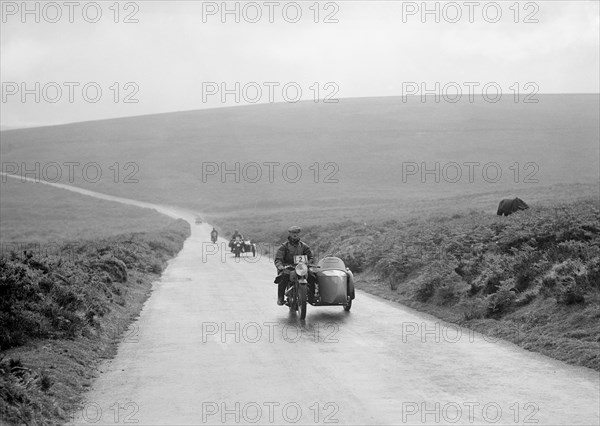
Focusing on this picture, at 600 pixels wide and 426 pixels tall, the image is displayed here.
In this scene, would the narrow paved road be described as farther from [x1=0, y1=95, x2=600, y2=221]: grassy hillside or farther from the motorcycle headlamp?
[x1=0, y1=95, x2=600, y2=221]: grassy hillside

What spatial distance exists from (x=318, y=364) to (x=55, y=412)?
403 centimetres

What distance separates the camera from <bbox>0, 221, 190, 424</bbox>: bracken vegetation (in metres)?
8.84

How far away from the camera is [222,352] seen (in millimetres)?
12531

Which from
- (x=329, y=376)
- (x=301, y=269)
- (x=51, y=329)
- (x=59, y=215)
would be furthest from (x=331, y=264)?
(x=59, y=215)

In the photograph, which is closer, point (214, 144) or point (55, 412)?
point (55, 412)

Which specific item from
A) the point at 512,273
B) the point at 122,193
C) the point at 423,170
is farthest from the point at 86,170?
the point at 512,273

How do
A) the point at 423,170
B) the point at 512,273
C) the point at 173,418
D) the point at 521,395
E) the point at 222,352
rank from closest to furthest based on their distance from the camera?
the point at 173,418, the point at 521,395, the point at 222,352, the point at 512,273, the point at 423,170

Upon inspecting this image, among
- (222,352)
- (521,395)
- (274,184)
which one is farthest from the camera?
(274,184)

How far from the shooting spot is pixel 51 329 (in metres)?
13.2

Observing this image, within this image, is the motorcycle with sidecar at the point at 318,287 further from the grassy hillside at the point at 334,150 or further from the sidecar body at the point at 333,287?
the grassy hillside at the point at 334,150

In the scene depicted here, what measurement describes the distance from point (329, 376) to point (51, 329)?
18.6 ft

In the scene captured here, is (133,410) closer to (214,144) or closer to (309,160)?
(309,160)

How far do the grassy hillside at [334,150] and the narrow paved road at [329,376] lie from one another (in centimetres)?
7736

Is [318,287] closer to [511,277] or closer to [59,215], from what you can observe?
[511,277]
